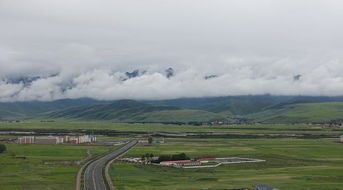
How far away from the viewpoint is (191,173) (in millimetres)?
123250

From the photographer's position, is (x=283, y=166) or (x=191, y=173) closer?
(x=191, y=173)

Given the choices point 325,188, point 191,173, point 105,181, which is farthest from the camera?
point 191,173

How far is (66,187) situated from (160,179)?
2307 cm

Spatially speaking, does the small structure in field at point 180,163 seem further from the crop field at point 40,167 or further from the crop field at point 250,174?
the crop field at point 40,167

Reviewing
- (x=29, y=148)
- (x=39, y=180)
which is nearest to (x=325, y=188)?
(x=39, y=180)

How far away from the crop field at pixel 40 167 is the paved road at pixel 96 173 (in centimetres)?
309

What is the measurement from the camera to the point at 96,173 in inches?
4729

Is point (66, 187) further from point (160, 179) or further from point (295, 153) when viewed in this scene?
point (295, 153)

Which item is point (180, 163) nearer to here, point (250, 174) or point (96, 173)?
point (250, 174)

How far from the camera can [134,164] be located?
142 metres

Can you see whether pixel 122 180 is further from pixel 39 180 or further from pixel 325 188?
pixel 325 188

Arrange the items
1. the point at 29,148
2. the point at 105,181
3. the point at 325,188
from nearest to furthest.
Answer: the point at 325,188
the point at 105,181
the point at 29,148

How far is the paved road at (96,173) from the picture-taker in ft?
327

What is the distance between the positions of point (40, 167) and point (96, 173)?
19.0m
